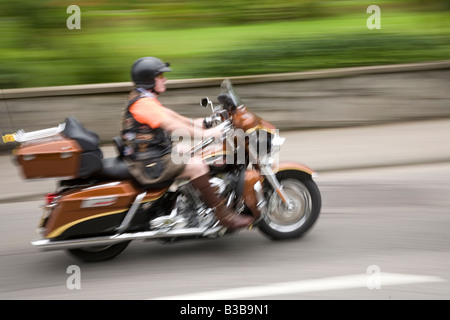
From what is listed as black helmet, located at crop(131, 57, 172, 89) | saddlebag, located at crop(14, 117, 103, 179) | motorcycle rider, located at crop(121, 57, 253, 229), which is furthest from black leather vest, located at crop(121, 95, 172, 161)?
saddlebag, located at crop(14, 117, 103, 179)

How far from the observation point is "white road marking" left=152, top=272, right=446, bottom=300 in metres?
4.89

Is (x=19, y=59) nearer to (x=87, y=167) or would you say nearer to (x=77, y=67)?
(x=77, y=67)

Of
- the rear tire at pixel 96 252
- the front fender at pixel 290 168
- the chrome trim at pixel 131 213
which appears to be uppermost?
the front fender at pixel 290 168

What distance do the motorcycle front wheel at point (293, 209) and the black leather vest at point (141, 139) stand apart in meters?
1.06

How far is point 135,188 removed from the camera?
5391 mm

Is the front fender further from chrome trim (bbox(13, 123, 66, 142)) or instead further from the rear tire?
chrome trim (bbox(13, 123, 66, 142))

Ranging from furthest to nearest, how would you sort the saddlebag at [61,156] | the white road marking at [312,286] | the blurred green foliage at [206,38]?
the blurred green foliage at [206,38]
the saddlebag at [61,156]
the white road marking at [312,286]

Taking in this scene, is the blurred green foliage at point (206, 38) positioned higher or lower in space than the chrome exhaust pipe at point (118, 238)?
higher

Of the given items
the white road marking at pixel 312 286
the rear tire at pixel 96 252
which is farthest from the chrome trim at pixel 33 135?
the white road marking at pixel 312 286

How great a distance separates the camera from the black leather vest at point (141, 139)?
17.4 ft

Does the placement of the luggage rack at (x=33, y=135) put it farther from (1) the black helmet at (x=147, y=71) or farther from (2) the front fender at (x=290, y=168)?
(2) the front fender at (x=290, y=168)

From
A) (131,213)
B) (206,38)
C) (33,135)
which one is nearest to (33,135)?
(33,135)
